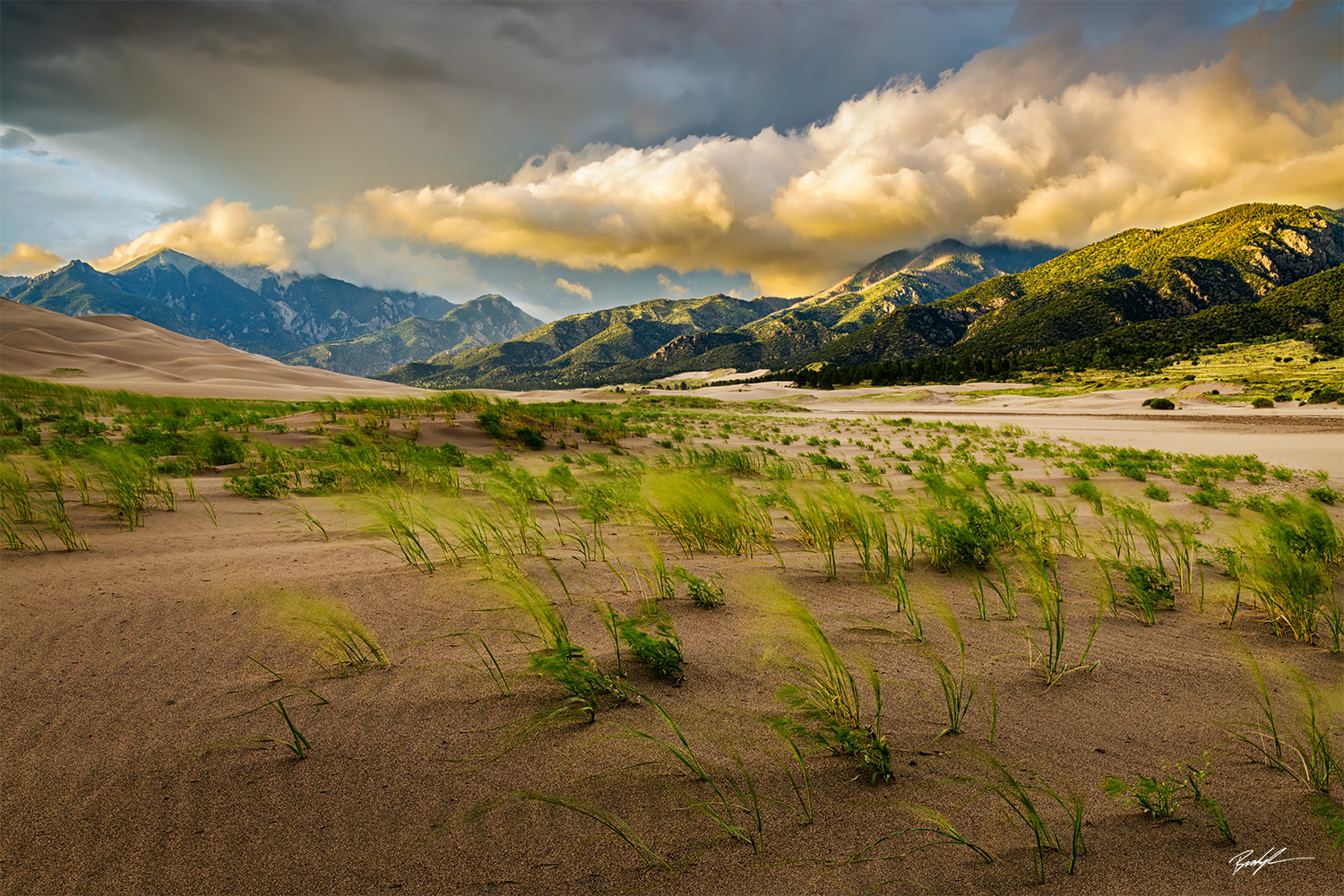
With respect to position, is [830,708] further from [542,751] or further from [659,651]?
[542,751]

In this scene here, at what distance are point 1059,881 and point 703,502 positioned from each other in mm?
3636

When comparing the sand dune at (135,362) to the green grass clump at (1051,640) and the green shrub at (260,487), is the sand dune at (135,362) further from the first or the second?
the green grass clump at (1051,640)

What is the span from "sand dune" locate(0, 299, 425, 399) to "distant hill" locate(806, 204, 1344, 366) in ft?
431

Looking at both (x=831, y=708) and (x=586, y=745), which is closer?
(x=586, y=745)

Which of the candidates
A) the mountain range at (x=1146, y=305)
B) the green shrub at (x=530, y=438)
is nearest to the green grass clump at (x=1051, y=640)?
the green shrub at (x=530, y=438)

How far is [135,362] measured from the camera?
65625mm

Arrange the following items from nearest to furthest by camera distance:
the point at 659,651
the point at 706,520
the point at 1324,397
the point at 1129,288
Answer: the point at 659,651 → the point at 706,520 → the point at 1324,397 → the point at 1129,288

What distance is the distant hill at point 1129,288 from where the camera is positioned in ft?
455

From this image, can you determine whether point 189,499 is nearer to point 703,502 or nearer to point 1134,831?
point 703,502

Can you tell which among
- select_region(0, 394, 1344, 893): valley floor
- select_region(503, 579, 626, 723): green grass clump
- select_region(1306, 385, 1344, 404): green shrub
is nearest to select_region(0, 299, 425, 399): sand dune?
select_region(0, 394, 1344, 893): valley floor
